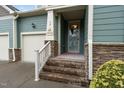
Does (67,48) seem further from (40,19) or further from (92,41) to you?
(92,41)

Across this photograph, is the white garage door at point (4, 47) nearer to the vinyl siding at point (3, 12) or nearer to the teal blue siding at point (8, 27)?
the teal blue siding at point (8, 27)

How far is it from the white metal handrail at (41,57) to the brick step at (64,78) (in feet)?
0.74

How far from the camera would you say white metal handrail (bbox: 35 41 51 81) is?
4.76 m

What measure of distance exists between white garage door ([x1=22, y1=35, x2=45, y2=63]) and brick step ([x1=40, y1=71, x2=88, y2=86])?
3.17 metres

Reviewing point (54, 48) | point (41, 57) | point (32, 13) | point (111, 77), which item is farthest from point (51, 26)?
point (111, 77)

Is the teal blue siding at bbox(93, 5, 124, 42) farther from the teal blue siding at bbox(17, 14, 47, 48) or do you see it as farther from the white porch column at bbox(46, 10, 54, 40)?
the teal blue siding at bbox(17, 14, 47, 48)

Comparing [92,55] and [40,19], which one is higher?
[40,19]

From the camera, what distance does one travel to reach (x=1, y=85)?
13.8 feet

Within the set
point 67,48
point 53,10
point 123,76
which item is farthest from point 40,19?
point 123,76

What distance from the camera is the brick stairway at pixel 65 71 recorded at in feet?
14.3

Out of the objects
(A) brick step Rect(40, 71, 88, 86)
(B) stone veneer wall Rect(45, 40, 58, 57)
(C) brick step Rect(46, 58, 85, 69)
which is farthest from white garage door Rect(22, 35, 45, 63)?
(A) brick step Rect(40, 71, 88, 86)
